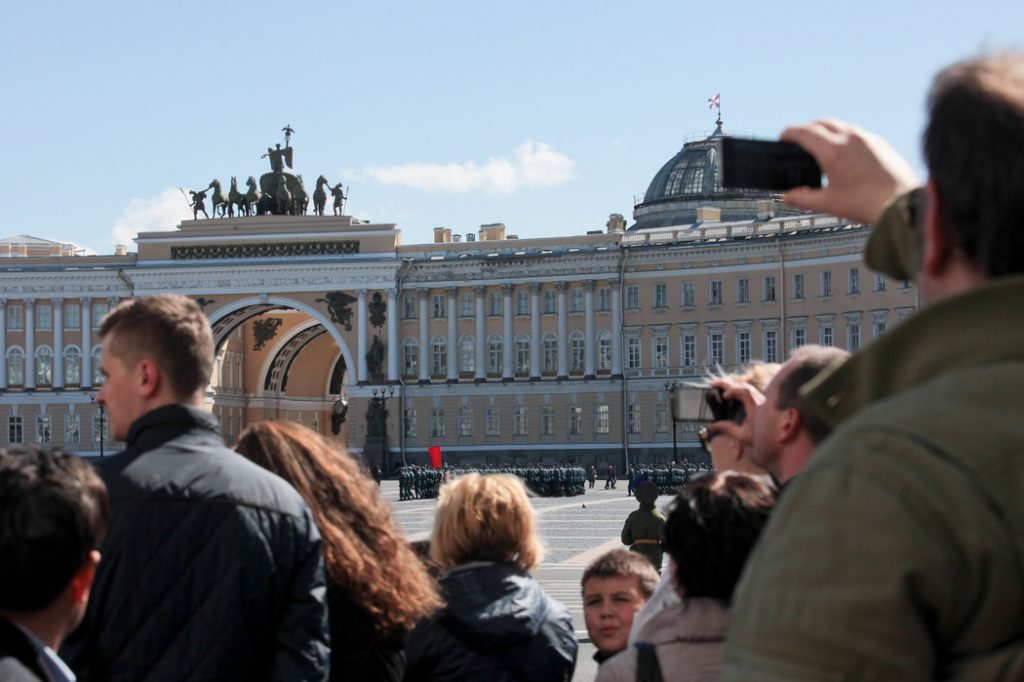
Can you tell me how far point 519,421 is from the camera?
65.4 m

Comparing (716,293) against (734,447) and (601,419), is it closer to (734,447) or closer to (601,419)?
(601,419)

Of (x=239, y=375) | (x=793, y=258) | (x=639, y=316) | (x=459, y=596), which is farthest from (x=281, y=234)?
(x=459, y=596)

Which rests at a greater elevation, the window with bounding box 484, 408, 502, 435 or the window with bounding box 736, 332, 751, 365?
the window with bounding box 736, 332, 751, 365

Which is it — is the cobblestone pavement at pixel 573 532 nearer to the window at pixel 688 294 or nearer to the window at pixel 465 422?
the window at pixel 465 422

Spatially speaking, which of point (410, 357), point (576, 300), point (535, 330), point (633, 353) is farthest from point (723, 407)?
point (410, 357)

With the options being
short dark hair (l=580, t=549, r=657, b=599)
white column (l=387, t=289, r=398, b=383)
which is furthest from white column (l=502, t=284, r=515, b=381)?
short dark hair (l=580, t=549, r=657, b=599)

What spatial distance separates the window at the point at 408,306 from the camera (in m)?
66.9

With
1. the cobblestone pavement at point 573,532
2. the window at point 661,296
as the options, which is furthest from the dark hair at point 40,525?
the window at point 661,296

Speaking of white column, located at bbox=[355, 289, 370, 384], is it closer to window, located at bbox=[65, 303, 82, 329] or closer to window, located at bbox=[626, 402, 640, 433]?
window, located at bbox=[626, 402, 640, 433]

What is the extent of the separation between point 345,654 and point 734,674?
10.4ft

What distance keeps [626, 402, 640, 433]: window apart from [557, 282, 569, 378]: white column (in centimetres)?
332

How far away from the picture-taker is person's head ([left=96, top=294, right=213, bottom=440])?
4.22 metres

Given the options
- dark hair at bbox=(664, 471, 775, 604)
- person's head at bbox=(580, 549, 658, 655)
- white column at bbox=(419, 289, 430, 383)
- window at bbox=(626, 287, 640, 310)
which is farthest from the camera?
white column at bbox=(419, 289, 430, 383)

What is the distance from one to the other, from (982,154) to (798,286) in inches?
2363
